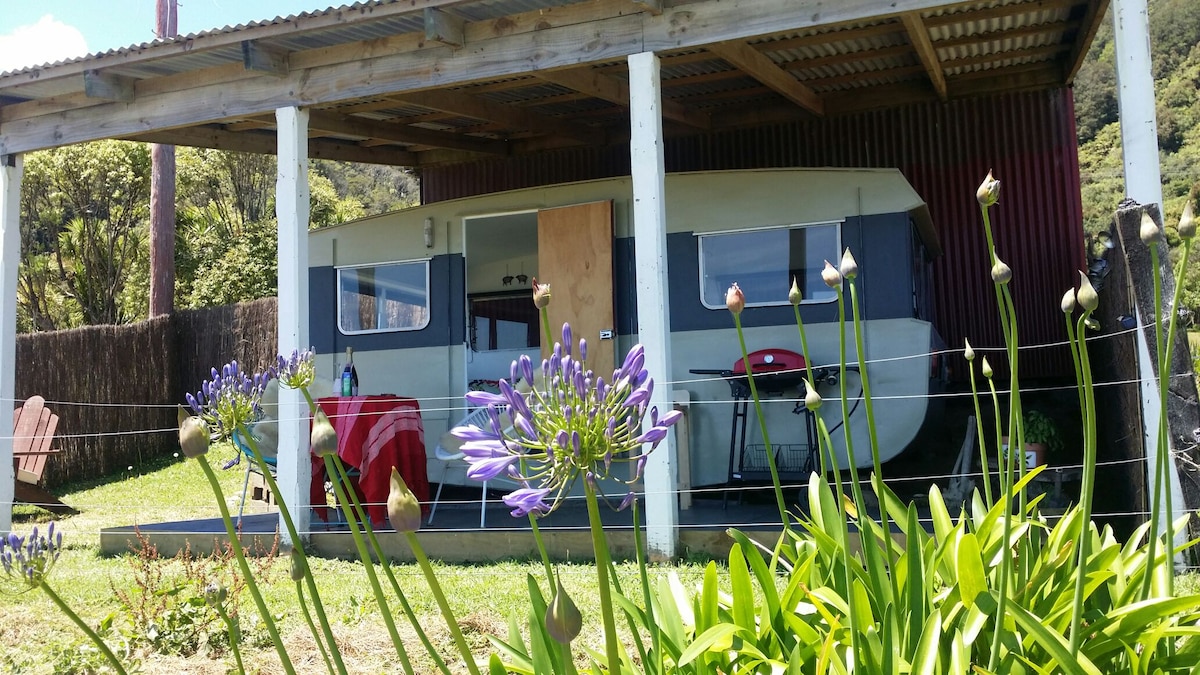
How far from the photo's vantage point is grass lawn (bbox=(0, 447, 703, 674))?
4.47m

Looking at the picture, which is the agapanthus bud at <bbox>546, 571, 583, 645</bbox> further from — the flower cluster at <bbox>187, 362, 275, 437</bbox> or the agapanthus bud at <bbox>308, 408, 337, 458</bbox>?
the flower cluster at <bbox>187, 362, 275, 437</bbox>

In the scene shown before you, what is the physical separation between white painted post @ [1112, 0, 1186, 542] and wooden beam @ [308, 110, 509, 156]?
592 cm

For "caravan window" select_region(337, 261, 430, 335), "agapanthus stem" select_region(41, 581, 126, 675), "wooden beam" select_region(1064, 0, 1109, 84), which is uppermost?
"wooden beam" select_region(1064, 0, 1109, 84)

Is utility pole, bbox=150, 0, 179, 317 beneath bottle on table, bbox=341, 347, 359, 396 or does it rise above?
above

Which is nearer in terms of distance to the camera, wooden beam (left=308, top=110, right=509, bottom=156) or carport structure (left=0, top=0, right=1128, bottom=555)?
carport structure (left=0, top=0, right=1128, bottom=555)

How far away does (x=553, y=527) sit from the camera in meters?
7.07

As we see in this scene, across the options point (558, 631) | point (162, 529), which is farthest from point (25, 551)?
point (162, 529)

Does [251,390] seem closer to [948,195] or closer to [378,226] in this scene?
[378,226]

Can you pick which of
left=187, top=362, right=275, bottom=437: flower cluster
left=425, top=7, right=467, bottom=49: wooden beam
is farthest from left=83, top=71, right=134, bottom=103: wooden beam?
left=187, top=362, right=275, bottom=437: flower cluster

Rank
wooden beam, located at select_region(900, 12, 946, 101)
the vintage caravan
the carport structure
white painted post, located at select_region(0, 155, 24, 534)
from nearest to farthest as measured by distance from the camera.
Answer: the carport structure < wooden beam, located at select_region(900, 12, 946, 101) < the vintage caravan < white painted post, located at select_region(0, 155, 24, 534)

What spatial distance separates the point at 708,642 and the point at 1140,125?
478 cm

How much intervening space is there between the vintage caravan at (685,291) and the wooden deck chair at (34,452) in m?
3.08

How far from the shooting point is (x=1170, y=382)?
4.89 metres

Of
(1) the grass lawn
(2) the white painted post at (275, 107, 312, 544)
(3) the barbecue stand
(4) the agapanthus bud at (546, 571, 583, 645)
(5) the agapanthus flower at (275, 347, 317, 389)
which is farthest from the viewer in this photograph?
(3) the barbecue stand
